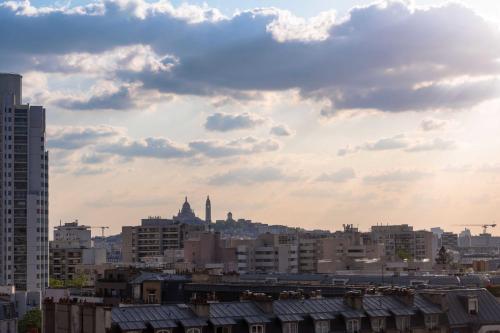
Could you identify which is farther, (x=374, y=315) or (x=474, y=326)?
(x=474, y=326)

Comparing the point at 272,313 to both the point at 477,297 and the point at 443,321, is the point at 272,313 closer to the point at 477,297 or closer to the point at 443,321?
the point at 443,321

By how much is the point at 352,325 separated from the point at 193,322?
49.6ft

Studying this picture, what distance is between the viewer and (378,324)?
90062 mm

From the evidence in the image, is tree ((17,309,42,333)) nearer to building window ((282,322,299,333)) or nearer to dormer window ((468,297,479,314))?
dormer window ((468,297,479,314))

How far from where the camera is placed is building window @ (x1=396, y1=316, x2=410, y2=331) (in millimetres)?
91125

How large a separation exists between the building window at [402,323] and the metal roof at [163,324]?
21629mm

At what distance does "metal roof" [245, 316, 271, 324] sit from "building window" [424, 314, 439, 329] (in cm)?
1657

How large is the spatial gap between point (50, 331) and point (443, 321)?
33.4 meters

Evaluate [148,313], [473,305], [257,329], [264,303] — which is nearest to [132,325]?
[148,313]

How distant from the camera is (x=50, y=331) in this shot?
8238 cm

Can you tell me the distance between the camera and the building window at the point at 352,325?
8806 centimetres

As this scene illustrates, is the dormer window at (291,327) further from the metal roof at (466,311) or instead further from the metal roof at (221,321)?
the metal roof at (466,311)

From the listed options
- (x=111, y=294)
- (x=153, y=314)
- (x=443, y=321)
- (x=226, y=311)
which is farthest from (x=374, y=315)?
(x=111, y=294)

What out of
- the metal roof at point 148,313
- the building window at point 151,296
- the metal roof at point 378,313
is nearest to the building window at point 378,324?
the metal roof at point 378,313
